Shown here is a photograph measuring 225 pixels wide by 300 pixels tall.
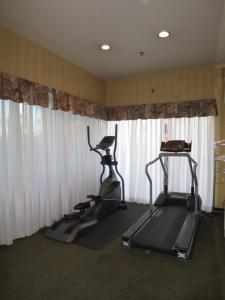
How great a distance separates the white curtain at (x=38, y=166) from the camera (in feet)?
10.3

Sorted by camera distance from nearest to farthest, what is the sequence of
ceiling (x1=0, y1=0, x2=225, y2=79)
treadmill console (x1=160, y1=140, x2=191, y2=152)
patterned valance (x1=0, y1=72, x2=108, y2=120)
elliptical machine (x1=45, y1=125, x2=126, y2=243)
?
ceiling (x1=0, y1=0, x2=225, y2=79) → patterned valance (x1=0, y1=72, x2=108, y2=120) → elliptical machine (x1=45, y1=125, x2=126, y2=243) → treadmill console (x1=160, y1=140, x2=191, y2=152)

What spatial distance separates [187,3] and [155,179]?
3.40 metres

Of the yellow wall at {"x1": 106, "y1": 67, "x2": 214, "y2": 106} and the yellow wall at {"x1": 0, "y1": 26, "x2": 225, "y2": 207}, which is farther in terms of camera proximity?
the yellow wall at {"x1": 106, "y1": 67, "x2": 214, "y2": 106}

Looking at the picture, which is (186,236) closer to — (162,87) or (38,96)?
(38,96)

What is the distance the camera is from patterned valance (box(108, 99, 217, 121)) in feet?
14.6

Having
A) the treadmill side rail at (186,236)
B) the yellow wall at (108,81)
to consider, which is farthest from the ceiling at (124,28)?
the treadmill side rail at (186,236)

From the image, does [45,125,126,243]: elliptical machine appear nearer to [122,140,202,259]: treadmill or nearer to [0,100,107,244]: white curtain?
[0,100,107,244]: white curtain

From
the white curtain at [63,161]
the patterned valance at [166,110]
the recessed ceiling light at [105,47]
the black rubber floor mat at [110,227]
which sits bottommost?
the black rubber floor mat at [110,227]

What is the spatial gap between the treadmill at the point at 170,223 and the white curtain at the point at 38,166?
1.45 m

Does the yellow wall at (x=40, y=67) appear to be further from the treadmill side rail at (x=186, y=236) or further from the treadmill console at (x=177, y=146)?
the treadmill side rail at (x=186, y=236)

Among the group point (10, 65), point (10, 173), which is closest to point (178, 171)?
point (10, 173)

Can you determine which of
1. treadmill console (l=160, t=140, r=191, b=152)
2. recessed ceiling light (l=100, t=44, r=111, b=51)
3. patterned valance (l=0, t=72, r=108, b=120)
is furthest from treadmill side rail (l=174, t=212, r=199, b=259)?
recessed ceiling light (l=100, t=44, r=111, b=51)

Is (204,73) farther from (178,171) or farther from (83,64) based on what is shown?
(83,64)

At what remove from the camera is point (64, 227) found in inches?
135
